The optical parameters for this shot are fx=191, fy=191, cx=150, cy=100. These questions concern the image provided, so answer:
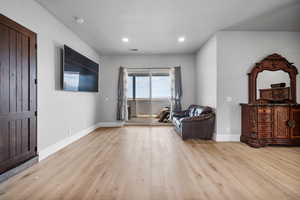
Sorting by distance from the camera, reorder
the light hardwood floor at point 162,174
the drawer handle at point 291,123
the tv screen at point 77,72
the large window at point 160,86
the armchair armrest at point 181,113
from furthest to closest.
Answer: the large window at point 160,86 < the armchair armrest at point 181,113 < the drawer handle at point 291,123 < the tv screen at point 77,72 < the light hardwood floor at point 162,174

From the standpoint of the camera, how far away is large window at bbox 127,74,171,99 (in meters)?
8.23

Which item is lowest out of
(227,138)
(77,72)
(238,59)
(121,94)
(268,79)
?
(227,138)

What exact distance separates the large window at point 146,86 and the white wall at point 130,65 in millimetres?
714

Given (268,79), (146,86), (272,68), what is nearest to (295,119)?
(268,79)

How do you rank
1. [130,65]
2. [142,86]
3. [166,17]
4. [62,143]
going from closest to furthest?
[166,17], [62,143], [130,65], [142,86]

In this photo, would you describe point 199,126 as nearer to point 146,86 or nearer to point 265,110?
point 265,110

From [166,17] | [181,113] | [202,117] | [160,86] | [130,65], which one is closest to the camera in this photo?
[166,17]

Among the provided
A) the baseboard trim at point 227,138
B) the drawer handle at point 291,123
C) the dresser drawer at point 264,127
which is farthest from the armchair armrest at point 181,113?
the drawer handle at point 291,123

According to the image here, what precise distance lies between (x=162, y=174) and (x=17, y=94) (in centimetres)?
252

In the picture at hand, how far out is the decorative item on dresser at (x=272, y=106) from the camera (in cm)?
445

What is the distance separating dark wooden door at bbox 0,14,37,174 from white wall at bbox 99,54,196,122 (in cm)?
438

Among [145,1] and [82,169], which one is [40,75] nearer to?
[82,169]

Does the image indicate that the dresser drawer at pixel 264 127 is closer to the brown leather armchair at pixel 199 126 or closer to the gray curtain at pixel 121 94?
the brown leather armchair at pixel 199 126

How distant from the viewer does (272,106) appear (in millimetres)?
4449
